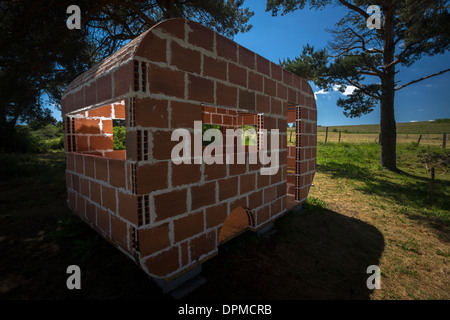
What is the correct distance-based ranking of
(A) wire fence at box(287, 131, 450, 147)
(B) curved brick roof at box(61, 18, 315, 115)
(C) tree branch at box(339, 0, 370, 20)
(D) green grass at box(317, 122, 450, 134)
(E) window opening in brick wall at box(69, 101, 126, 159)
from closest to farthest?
(B) curved brick roof at box(61, 18, 315, 115) → (E) window opening in brick wall at box(69, 101, 126, 159) → (C) tree branch at box(339, 0, 370, 20) → (A) wire fence at box(287, 131, 450, 147) → (D) green grass at box(317, 122, 450, 134)

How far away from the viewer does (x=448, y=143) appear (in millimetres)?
18500

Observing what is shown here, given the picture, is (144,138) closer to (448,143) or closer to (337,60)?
(337,60)

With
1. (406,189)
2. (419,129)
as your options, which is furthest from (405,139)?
(419,129)

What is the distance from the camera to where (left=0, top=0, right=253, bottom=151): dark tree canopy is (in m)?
5.15

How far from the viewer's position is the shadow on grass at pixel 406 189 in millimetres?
4936

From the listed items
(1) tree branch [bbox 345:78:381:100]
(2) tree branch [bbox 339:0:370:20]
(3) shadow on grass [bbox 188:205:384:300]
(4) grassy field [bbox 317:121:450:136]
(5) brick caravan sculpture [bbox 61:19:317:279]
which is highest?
(2) tree branch [bbox 339:0:370:20]

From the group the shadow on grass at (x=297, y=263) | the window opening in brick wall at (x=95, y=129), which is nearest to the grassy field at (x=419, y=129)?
the shadow on grass at (x=297, y=263)

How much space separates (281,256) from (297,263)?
25 centimetres

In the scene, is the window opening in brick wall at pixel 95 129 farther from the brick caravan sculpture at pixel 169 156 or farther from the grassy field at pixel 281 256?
the grassy field at pixel 281 256

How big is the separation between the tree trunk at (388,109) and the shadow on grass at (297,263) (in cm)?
831

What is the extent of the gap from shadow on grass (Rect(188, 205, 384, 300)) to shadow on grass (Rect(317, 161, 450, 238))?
1.96 metres

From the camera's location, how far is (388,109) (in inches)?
403

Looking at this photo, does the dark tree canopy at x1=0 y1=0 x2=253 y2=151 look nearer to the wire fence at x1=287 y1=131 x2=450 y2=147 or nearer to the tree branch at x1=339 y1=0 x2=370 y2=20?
the tree branch at x1=339 y1=0 x2=370 y2=20

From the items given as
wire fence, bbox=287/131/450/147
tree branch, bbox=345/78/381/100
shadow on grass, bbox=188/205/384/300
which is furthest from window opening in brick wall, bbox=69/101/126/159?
wire fence, bbox=287/131/450/147
